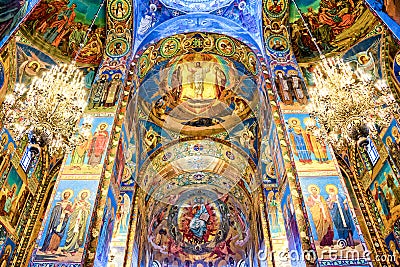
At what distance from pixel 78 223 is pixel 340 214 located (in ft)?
16.5

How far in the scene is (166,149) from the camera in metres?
13.1

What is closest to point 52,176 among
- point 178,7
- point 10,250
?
point 10,250

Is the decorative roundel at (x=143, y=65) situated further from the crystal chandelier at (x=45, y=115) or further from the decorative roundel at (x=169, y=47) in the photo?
the crystal chandelier at (x=45, y=115)

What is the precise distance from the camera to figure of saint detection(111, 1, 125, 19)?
9859mm

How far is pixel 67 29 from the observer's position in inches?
367

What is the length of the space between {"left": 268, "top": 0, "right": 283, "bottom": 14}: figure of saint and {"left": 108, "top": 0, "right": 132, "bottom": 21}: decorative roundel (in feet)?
12.7

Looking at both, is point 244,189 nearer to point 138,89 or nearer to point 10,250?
point 138,89

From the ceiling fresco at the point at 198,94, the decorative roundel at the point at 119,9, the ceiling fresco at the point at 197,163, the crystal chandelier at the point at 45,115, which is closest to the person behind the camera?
the crystal chandelier at the point at 45,115

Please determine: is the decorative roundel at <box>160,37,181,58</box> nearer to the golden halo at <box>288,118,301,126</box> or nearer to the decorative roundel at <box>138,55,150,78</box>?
the decorative roundel at <box>138,55,150,78</box>

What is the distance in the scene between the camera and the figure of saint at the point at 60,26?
899 centimetres

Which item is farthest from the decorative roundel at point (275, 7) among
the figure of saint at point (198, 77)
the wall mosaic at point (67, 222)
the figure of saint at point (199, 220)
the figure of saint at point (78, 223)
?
the figure of saint at point (199, 220)

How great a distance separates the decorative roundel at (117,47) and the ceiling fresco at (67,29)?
0.24 meters

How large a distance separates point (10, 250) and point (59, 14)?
18.8ft

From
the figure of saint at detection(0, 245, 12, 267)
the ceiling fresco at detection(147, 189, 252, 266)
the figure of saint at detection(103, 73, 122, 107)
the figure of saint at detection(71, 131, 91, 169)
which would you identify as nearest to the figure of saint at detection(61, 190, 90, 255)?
the figure of saint at detection(71, 131, 91, 169)
